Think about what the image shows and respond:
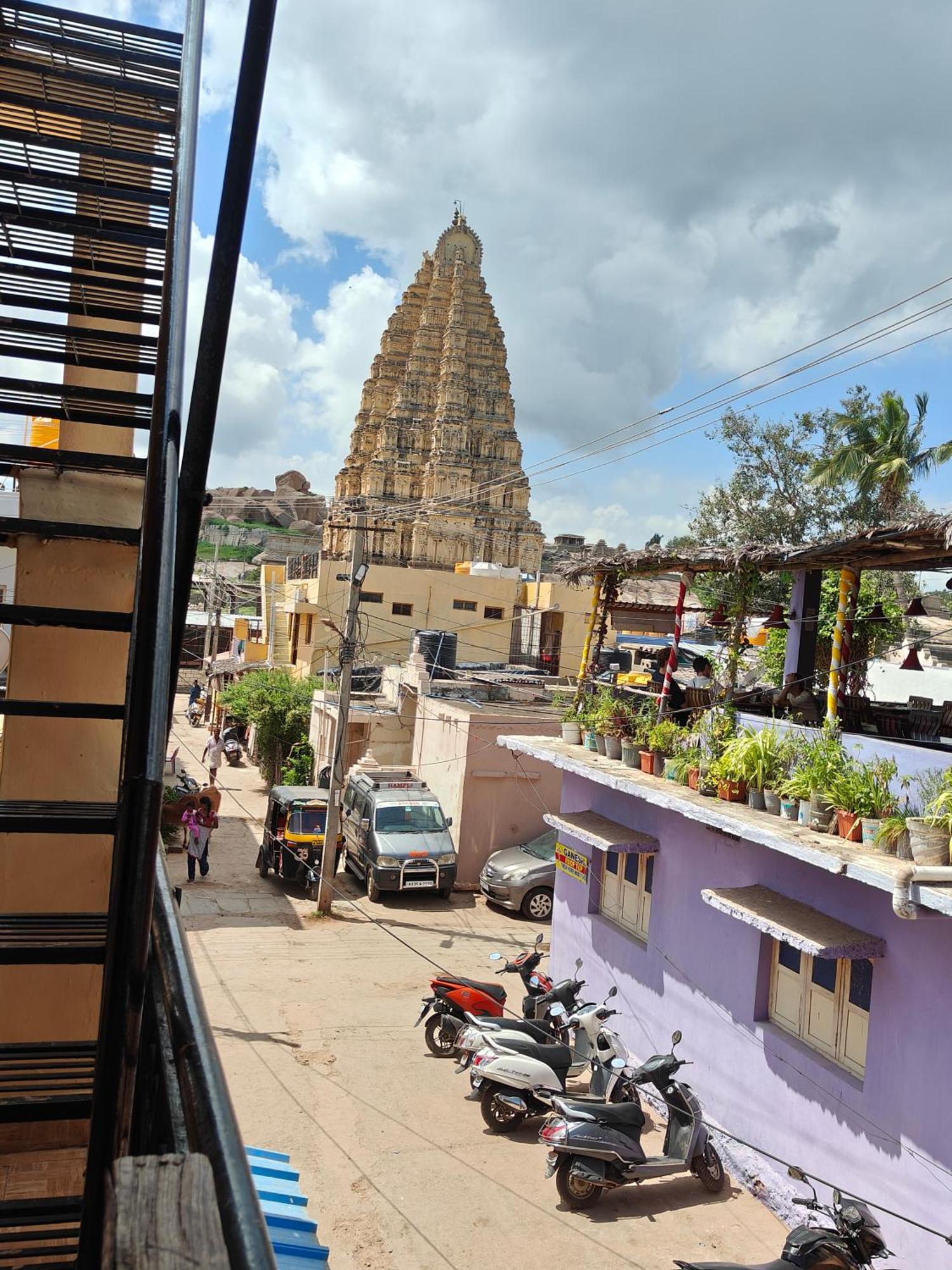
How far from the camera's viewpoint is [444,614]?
3512 cm

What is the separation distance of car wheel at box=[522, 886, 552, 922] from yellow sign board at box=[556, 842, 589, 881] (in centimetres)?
396

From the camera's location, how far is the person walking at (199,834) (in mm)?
16531

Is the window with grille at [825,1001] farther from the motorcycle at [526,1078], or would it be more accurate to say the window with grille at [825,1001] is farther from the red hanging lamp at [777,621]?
the red hanging lamp at [777,621]

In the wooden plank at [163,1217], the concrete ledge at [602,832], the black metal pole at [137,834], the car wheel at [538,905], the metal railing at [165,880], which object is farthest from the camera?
the car wheel at [538,905]

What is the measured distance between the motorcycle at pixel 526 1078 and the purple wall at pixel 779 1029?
0.93 metres

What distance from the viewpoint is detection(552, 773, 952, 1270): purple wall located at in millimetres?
6355

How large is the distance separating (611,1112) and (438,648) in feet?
54.7

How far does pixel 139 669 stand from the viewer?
1884 mm

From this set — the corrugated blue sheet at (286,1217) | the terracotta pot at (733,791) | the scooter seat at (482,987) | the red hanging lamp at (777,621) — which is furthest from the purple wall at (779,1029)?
the corrugated blue sheet at (286,1217)

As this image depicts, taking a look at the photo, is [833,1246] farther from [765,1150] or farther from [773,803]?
[773,803]

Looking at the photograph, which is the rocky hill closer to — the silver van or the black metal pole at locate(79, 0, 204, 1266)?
the silver van

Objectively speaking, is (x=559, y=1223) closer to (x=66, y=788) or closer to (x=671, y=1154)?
(x=671, y=1154)

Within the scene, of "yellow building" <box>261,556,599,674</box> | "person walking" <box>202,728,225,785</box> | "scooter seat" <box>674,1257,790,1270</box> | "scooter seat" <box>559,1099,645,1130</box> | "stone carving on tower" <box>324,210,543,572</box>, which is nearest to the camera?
"scooter seat" <box>674,1257,790,1270</box>

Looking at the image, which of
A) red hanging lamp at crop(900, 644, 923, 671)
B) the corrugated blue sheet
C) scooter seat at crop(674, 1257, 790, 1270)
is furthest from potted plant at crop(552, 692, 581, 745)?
the corrugated blue sheet
